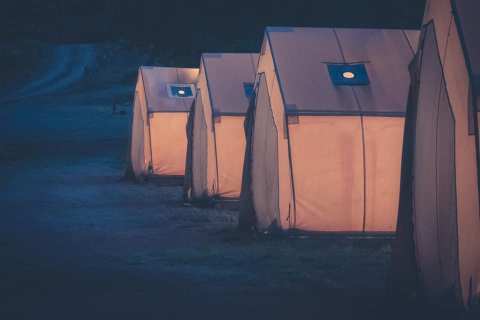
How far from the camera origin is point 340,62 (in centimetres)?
1376

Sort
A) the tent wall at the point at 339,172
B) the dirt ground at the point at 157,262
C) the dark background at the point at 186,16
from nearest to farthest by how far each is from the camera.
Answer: the dirt ground at the point at 157,262 < the tent wall at the point at 339,172 < the dark background at the point at 186,16

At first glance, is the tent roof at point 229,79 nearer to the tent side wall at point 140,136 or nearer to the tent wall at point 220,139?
the tent wall at point 220,139

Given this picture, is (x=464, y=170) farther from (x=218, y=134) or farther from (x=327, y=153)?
(x=218, y=134)

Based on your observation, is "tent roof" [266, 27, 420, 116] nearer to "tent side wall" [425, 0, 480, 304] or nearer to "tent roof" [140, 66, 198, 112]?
"tent side wall" [425, 0, 480, 304]

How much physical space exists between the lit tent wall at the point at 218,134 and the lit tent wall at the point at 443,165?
9098 mm

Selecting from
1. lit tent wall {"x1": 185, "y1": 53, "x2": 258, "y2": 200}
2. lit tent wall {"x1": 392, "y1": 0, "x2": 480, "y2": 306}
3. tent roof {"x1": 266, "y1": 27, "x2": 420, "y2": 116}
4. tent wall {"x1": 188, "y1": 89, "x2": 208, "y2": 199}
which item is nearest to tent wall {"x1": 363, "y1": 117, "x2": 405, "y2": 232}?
tent roof {"x1": 266, "y1": 27, "x2": 420, "y2": 116}

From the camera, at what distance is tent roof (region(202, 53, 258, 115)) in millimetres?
17641

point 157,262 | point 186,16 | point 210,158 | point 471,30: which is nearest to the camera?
point 471,30

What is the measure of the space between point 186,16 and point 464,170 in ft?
54.5

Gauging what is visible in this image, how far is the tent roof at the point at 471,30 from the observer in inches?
298

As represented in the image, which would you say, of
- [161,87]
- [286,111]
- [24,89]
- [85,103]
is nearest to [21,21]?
[161,87]

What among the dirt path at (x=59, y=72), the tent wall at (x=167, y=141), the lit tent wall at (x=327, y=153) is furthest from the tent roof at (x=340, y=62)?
the dirt path at (x=59, y=72)

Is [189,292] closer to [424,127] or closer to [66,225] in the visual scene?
[424,127]

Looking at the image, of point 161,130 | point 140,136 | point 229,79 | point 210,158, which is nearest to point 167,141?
point 161,130
